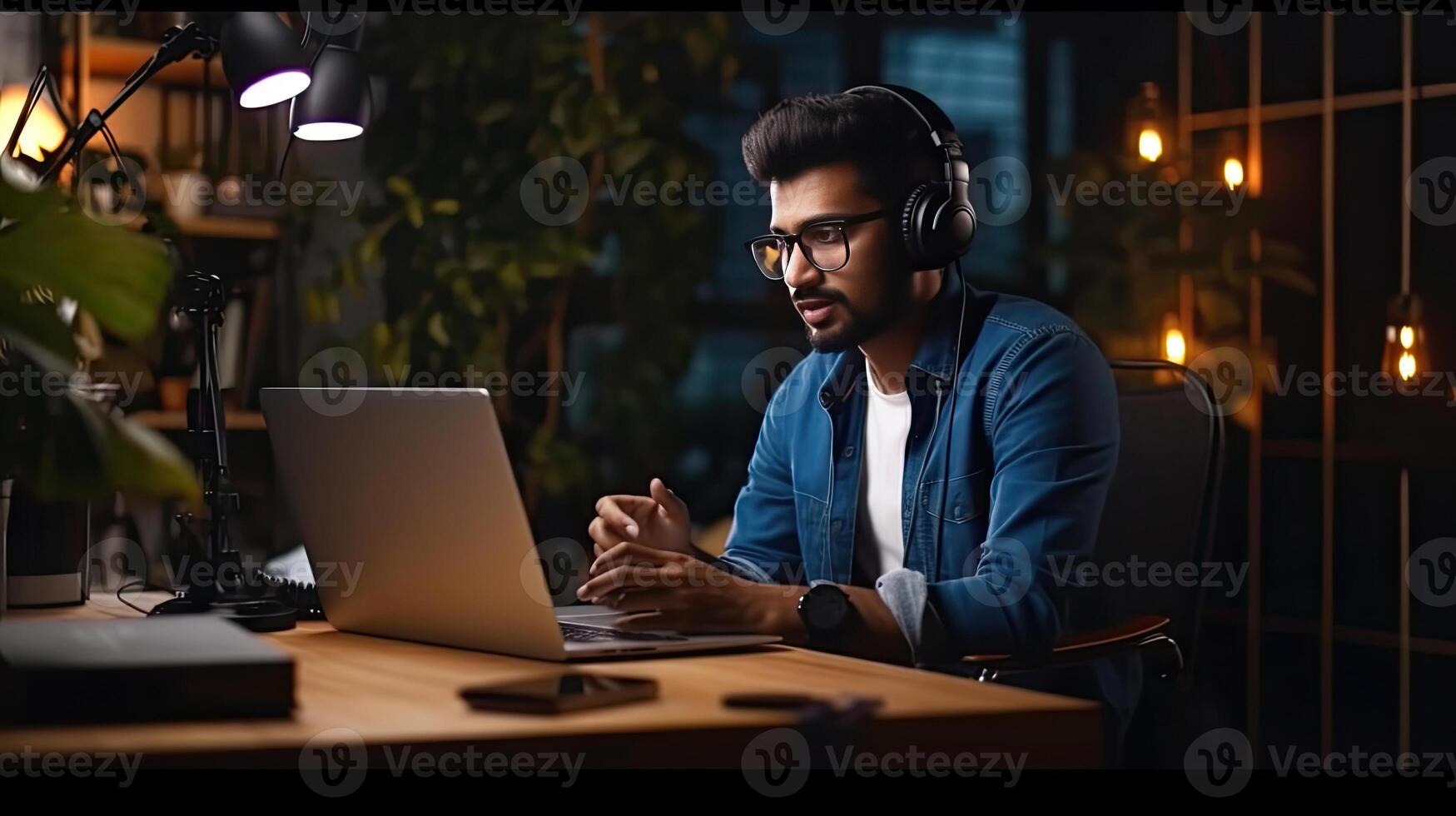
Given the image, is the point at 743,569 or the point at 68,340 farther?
the point at 743,569

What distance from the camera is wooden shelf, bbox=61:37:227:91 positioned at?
10.6 feet

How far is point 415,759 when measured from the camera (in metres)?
0.90

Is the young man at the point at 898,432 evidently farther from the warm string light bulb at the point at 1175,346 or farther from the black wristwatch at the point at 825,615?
the warm string light bulb at the point at 1175,346

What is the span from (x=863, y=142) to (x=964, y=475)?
0.44 metres

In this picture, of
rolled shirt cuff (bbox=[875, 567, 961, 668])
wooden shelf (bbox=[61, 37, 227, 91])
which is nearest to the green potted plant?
rolled shirt cuff (bbox=[875, 567, 961, 668])

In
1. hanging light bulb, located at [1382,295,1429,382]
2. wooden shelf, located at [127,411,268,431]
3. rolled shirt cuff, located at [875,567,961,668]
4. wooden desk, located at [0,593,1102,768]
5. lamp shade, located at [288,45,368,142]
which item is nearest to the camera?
wooden desk, located at [0,593,1102,768]

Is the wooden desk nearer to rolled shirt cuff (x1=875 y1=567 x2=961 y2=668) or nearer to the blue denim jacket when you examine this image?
rolled shirt cuff (x1=875 y1=567 x2=961 y2=668)

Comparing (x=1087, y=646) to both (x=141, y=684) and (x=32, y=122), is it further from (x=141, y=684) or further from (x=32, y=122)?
(x=32, y=122)

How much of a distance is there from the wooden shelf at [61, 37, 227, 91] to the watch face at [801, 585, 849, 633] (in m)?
2.31

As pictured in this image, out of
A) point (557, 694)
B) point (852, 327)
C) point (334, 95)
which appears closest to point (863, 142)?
point (852, 327)

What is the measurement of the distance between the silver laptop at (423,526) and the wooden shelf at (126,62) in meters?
2.09

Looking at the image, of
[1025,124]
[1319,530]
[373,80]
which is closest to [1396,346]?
[1319,530]

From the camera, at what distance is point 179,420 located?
10.7 feet

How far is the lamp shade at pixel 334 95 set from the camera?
1.80 metres
